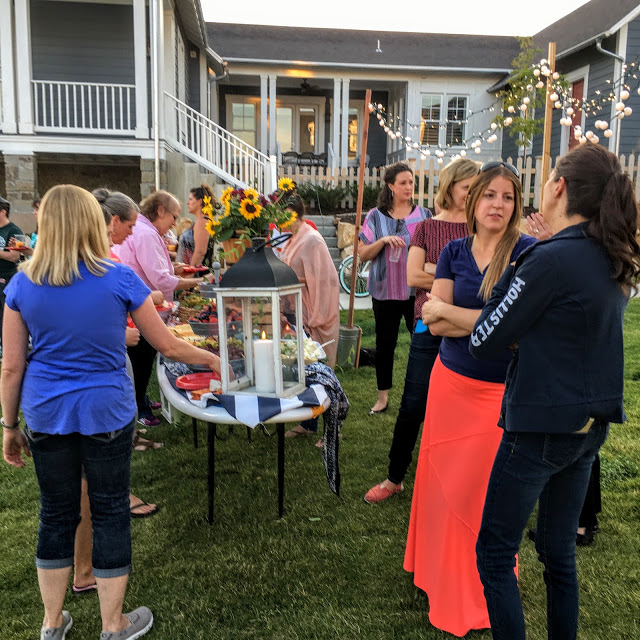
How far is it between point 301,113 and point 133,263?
16.4 m

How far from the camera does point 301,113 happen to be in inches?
758

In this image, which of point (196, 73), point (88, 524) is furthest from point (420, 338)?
point (196, 73)

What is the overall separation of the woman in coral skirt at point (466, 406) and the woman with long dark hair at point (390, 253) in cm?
204

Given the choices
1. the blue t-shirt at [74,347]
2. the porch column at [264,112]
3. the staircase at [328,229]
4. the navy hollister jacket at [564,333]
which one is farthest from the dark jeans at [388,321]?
the porch column at [264,112]

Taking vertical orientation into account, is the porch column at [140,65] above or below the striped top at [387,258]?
above

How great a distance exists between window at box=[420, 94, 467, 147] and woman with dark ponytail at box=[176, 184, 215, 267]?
12373 mm

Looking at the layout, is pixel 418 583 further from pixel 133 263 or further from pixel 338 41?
pixel 338 41

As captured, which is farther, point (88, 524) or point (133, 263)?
point (133, 263)

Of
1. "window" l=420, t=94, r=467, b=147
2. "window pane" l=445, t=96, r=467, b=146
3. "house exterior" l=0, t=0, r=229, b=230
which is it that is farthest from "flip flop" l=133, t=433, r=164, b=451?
"window pane" l=445, t=96, r=467, b=146

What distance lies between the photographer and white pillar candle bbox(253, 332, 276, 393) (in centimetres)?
262

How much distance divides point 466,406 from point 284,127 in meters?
18.3

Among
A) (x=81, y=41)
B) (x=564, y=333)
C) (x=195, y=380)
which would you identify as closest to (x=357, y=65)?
(x=81, y=41)

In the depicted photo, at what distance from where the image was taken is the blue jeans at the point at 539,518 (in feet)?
5.44

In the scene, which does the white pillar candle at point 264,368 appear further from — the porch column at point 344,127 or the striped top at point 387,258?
the porch column at point 344,127
